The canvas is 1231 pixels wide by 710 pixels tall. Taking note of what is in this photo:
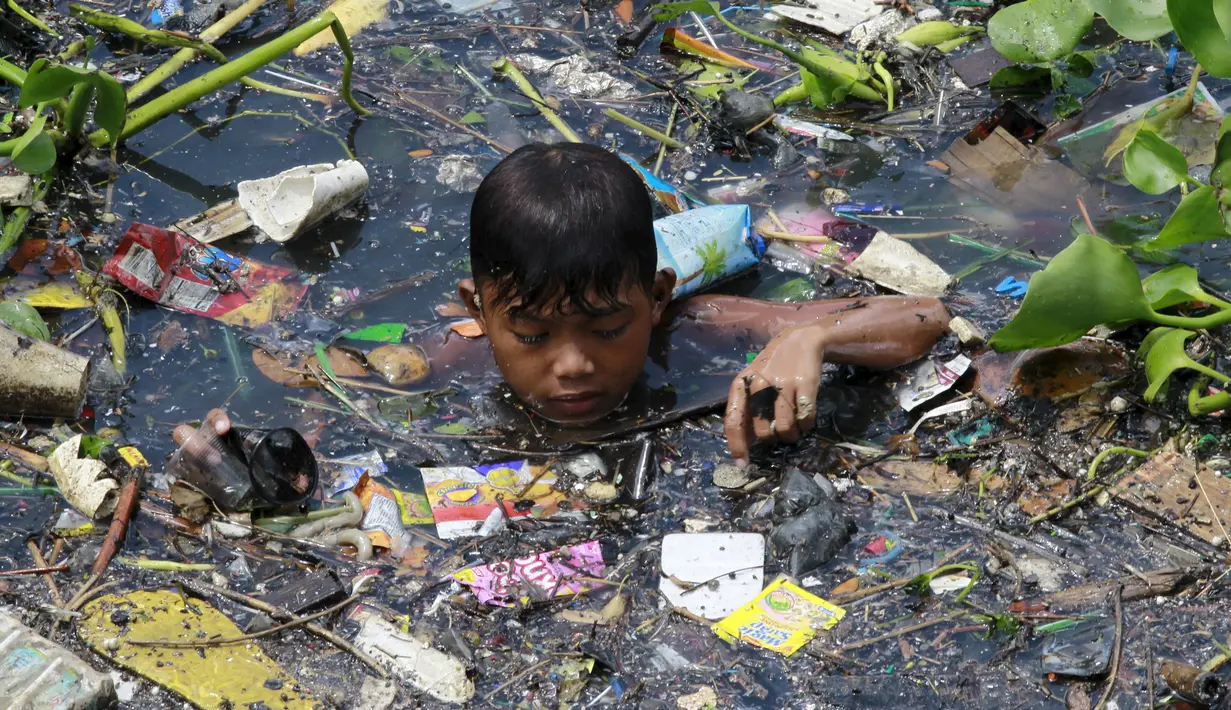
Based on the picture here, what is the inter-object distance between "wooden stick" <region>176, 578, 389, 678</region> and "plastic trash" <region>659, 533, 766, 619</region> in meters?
0.75

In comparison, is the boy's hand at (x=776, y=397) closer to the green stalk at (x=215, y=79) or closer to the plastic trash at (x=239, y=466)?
the plastic trash at (x=239, y=466)

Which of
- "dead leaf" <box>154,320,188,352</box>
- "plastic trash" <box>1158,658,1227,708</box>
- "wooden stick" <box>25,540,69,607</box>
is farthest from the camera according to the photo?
"dead leaf" <box>154,320,188,352</box>

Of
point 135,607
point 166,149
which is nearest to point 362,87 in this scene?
point 166,149

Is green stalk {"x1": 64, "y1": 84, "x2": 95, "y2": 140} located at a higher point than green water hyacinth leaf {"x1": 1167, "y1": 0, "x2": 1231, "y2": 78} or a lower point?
lower

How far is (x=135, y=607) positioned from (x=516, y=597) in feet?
3.15

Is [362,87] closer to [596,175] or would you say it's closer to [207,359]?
[207,359]

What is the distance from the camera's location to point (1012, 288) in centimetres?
412

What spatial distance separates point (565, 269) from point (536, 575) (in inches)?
32.2

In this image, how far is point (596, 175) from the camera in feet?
11.0

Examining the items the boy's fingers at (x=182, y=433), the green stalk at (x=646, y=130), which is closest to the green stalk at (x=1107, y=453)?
the green stalk at (x=646, y=130)

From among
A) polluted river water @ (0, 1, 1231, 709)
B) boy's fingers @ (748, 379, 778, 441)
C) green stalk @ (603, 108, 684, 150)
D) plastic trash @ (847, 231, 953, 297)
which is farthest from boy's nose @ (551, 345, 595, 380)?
green stalk @ (603, 108, 684, 150)

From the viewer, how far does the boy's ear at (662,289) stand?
3.63 m

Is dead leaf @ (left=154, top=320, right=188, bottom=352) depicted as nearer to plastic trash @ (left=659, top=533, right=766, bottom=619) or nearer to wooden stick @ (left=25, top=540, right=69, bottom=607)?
wooden stick @ (left=25, top=540, right=69, bottom=607)

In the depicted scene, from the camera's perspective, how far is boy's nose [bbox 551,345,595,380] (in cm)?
330
